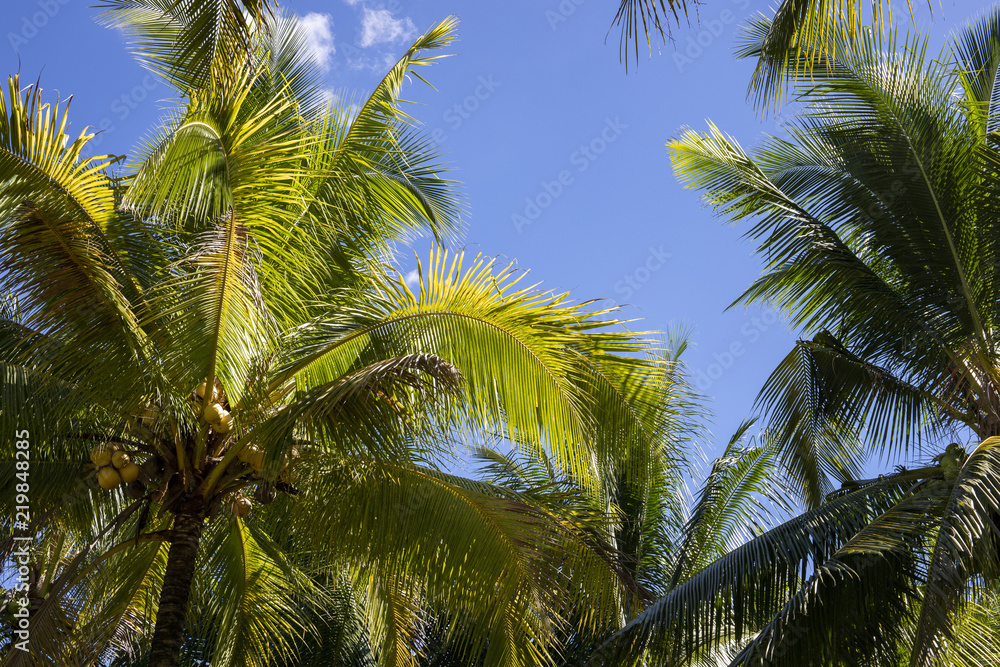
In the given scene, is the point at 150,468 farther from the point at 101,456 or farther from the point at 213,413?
the point at 213,413

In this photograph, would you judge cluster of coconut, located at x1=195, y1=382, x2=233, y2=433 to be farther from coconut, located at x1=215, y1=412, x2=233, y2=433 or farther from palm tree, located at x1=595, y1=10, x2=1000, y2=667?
palm tree, located at x1=595, y1=10, x2=1000, y2=667

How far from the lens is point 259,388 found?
626 centimetres

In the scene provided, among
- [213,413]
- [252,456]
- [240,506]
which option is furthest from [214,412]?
[240,506]

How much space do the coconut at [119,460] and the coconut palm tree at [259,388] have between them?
0.09 ft

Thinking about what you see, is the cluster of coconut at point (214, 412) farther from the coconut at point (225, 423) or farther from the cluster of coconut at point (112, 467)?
the cluster of coconut at point (112, 467)

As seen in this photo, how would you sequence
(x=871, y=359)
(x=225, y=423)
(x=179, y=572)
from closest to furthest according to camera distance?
(x=225, y=423)
(x=179, y=572)
(x=871, y=359)

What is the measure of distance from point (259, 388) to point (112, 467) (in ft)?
3.70

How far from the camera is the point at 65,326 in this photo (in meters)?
6.08

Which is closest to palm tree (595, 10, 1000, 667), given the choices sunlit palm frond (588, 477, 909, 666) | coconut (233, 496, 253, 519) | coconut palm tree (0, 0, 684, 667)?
sunlit palm frond (588, 477, 909, 666)

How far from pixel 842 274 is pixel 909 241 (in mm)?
769

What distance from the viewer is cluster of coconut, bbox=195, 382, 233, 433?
6.05 m

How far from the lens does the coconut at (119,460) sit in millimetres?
6098

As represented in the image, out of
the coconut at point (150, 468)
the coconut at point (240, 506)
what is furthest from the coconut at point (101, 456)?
the coconut at point (240, 506)

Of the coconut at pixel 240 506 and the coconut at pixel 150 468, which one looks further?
the coconut at pixel 240 506
